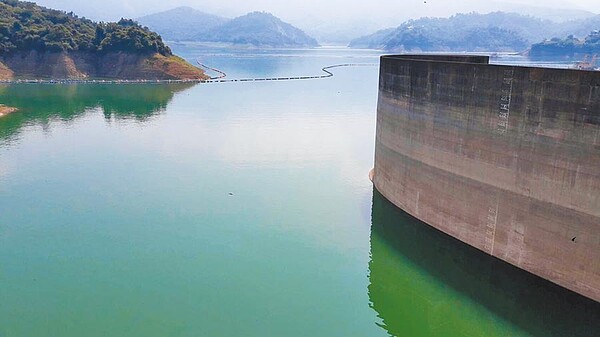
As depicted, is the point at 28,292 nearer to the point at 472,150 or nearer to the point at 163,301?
the point at 163,301

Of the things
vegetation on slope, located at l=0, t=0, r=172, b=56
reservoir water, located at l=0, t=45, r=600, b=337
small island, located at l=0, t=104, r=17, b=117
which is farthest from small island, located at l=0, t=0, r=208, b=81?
reservoir water, located at l=0, t=45, r=600, b=337

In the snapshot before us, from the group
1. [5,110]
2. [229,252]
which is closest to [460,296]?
[229,252]

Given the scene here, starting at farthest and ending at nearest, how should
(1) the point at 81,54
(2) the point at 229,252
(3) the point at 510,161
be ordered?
(1) the point at 81,54
(2) the point at 229,252
(3) the point at 510,161

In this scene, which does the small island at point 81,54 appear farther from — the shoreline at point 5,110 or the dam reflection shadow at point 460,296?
the dam reflection shadow at point 460,296

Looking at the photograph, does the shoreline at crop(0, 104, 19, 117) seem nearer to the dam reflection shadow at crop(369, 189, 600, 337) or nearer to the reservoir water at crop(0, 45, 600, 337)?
the reservoir water at crop(0, 45, 600, 337)

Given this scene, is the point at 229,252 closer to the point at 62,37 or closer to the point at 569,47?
the point at 62,37

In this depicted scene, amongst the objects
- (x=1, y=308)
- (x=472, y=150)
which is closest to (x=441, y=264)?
(x=472, y=150)

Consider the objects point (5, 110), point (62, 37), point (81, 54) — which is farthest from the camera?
point (81, 54)

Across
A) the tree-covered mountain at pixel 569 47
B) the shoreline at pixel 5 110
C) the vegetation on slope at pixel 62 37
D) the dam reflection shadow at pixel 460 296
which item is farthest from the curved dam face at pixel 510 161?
the tree-covered mountain at pixel 569 47
